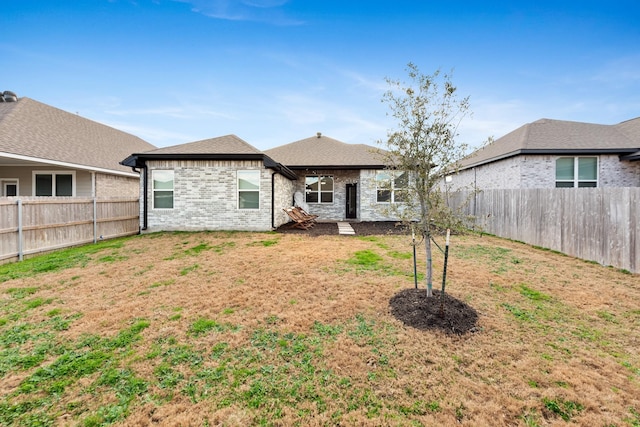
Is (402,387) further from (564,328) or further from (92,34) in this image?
(92,34)

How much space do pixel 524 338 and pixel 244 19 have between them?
1418cm

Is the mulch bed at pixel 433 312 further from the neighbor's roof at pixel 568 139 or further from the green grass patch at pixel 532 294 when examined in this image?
the neighbor's roof at pixel 568 139

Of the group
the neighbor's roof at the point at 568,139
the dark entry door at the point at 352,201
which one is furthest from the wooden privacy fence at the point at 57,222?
the neighbor's roof at the point at 568,139

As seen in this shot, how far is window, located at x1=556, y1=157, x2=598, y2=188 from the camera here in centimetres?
1133

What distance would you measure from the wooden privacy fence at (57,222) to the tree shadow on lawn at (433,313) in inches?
366

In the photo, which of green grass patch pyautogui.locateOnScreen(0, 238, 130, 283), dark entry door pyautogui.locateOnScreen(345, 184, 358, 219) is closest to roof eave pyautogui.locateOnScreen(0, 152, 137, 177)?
green grass patch pyautogui.locateOnScreen(0, 238, 130, 283)

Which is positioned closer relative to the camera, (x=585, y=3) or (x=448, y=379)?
(x=448, y=379)

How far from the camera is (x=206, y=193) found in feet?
35.2

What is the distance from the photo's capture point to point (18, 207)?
6.83m

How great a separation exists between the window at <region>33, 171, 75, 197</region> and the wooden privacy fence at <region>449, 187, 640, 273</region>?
1608 cm

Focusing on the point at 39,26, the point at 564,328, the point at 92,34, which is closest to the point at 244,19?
the point at 92,34

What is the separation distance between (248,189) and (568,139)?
46.4 feet

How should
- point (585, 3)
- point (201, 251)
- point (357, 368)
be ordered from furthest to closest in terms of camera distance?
1. point (585, 3)
2. point (201, 251)
3. point (357, 368)

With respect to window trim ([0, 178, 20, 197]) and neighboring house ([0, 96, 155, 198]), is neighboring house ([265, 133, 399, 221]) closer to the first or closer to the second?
neighboring house ([0, 96, 155, 198])
